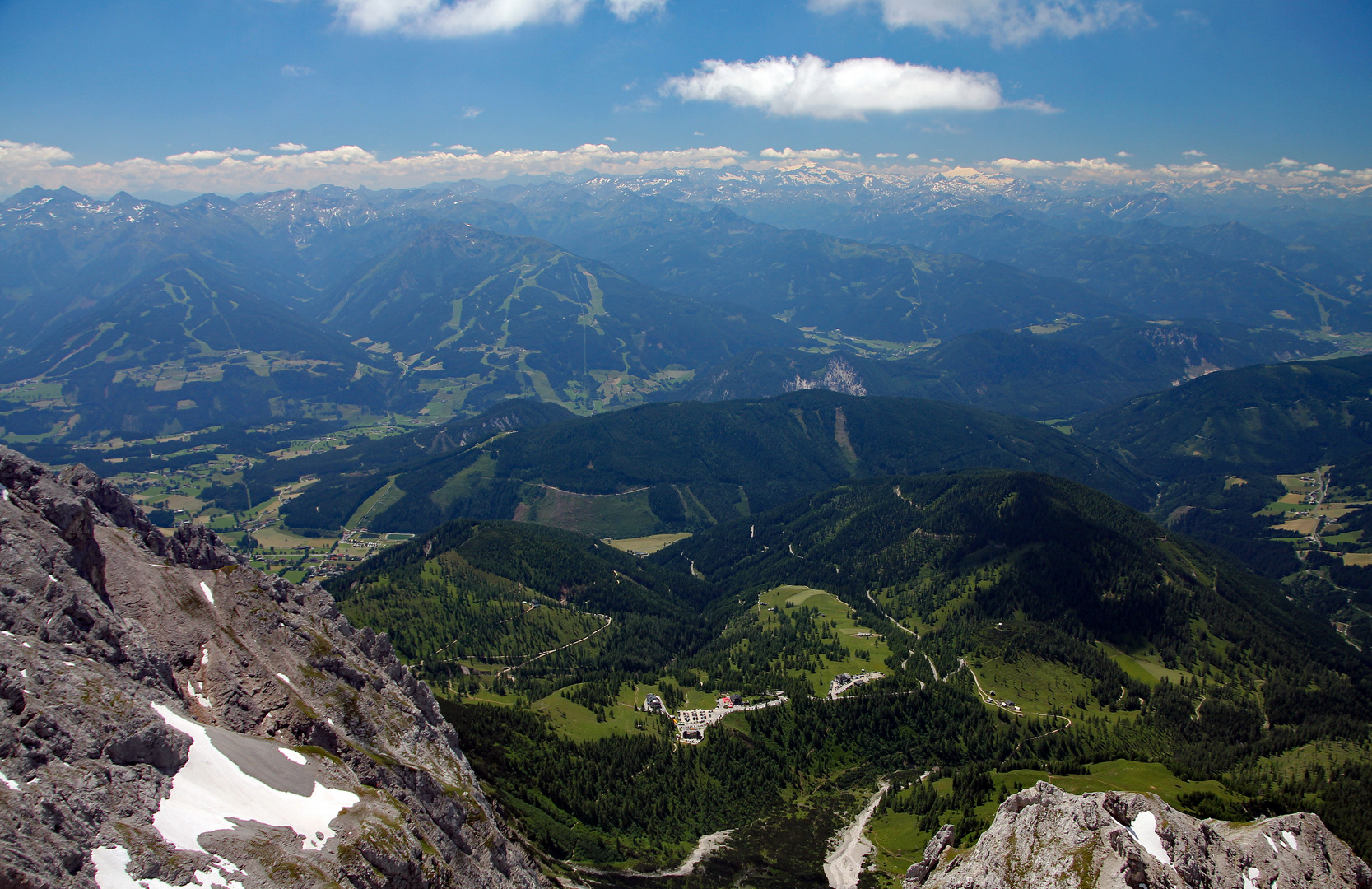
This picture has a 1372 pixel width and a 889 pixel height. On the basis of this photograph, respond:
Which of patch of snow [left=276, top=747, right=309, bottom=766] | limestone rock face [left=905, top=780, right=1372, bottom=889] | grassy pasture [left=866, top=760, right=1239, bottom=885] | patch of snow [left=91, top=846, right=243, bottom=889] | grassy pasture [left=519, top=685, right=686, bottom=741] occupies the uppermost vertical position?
patch of snow [left=91, top=846, right=243, bottom=889]

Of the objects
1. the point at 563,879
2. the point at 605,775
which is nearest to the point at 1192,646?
the point at 605,775

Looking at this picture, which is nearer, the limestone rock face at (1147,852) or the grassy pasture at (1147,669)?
the limestone rock face at (1147,852)

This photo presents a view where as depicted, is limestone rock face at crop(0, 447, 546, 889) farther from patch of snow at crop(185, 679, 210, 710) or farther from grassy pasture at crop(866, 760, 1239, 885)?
grassy pasture at crop(866, 760, 1239, 885)

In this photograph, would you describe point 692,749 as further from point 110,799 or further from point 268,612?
point 110,799

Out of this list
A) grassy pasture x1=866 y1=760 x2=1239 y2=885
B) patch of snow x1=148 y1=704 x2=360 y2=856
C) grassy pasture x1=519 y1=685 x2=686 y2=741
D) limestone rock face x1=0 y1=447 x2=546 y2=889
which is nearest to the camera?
limestone rock face x1=0 y1=447 x2=546 y2=889

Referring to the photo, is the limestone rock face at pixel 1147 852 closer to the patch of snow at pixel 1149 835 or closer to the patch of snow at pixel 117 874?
the patch of snow at pixel 1149 835

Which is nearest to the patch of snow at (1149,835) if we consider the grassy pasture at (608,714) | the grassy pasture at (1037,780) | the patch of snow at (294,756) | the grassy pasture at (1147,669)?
the grassy pasture at (1037,780)

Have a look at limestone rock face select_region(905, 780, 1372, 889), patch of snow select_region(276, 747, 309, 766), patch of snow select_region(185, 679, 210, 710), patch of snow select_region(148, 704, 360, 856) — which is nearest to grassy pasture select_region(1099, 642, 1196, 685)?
limestone rock face select_region(905, 780, 1372, 889)
